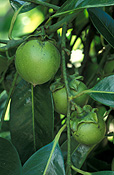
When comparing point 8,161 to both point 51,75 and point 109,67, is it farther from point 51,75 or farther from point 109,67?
point 109,67

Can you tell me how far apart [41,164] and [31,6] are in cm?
69

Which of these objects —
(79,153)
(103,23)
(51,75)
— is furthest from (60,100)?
(103,23)

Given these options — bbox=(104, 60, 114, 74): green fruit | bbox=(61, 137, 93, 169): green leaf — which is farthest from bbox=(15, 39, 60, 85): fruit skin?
bbox=(104, 60, 114, 74): green fruit

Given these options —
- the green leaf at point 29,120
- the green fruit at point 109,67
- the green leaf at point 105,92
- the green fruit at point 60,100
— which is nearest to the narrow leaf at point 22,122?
the green leaf at point 29,120

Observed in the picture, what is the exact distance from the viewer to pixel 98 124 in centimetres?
103

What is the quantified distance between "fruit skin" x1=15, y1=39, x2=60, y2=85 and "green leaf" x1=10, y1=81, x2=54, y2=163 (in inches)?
6.5

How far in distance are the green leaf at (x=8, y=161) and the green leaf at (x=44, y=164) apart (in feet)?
0.10

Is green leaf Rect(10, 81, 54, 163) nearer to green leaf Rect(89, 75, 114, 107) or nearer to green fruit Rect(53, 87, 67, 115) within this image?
green fruit Rect(53, 87, 67, 115)

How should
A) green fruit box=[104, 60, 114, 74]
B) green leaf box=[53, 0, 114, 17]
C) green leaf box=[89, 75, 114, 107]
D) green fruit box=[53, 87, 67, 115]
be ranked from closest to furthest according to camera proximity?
green leaf box=[53, 0, 114, 17], green leaf box=[89, 75, 114, 107], green fruit box=[53, 87, 67, 115], green fruit box=[104, 60, 114, 74]

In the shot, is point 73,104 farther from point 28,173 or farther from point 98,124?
point 28,173

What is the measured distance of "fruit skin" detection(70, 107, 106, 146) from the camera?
101cm

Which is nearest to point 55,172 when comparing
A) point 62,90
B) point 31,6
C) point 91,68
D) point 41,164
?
point 41,164

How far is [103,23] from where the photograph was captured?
1.16 meters

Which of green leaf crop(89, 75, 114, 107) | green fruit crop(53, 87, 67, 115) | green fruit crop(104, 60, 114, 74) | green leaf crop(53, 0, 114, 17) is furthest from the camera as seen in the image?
green fruit crop(104, 60, 114, 74)
